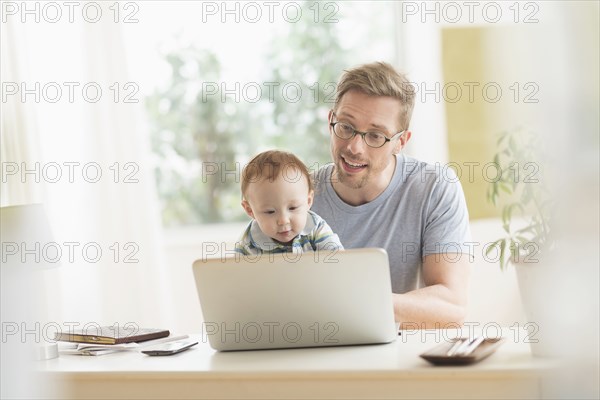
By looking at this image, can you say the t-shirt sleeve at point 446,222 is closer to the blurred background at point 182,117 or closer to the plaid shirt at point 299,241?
the plaid shirt at point 299,241

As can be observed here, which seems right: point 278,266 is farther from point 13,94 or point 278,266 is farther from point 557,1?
point 13,94

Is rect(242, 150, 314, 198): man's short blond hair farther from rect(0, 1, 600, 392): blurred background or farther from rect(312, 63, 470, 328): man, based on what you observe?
rect(0, 1, 600, 392): blurred background

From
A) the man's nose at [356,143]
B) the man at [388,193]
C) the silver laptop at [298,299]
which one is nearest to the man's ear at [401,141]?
the man at [388,193]

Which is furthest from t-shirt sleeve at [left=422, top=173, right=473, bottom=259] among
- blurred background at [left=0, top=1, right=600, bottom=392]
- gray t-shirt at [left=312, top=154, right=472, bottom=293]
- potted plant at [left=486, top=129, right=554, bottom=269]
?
potted plant at [left=486, top=129, right=554, bottom=269]

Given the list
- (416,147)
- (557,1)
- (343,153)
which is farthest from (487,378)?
(416,147)

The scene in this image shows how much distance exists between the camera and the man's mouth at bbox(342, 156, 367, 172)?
243 cm

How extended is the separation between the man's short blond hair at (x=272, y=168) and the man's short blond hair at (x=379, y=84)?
1.78 ft

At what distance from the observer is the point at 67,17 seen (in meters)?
3.80

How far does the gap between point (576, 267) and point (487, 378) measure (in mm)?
244

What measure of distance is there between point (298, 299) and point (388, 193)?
97 centimetres

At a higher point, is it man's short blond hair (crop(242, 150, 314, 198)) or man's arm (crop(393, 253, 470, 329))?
man's short blond hair (crop(242, 150, 314, 198))

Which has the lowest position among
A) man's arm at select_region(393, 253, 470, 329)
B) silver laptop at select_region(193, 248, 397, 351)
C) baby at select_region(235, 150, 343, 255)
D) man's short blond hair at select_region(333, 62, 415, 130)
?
man's arm at select_region(393, 253, 470, 329)

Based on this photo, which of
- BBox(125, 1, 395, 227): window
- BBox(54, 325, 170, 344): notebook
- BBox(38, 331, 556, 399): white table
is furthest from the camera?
BBox(125, 1, 395, 227): window

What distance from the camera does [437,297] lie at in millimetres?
2199
